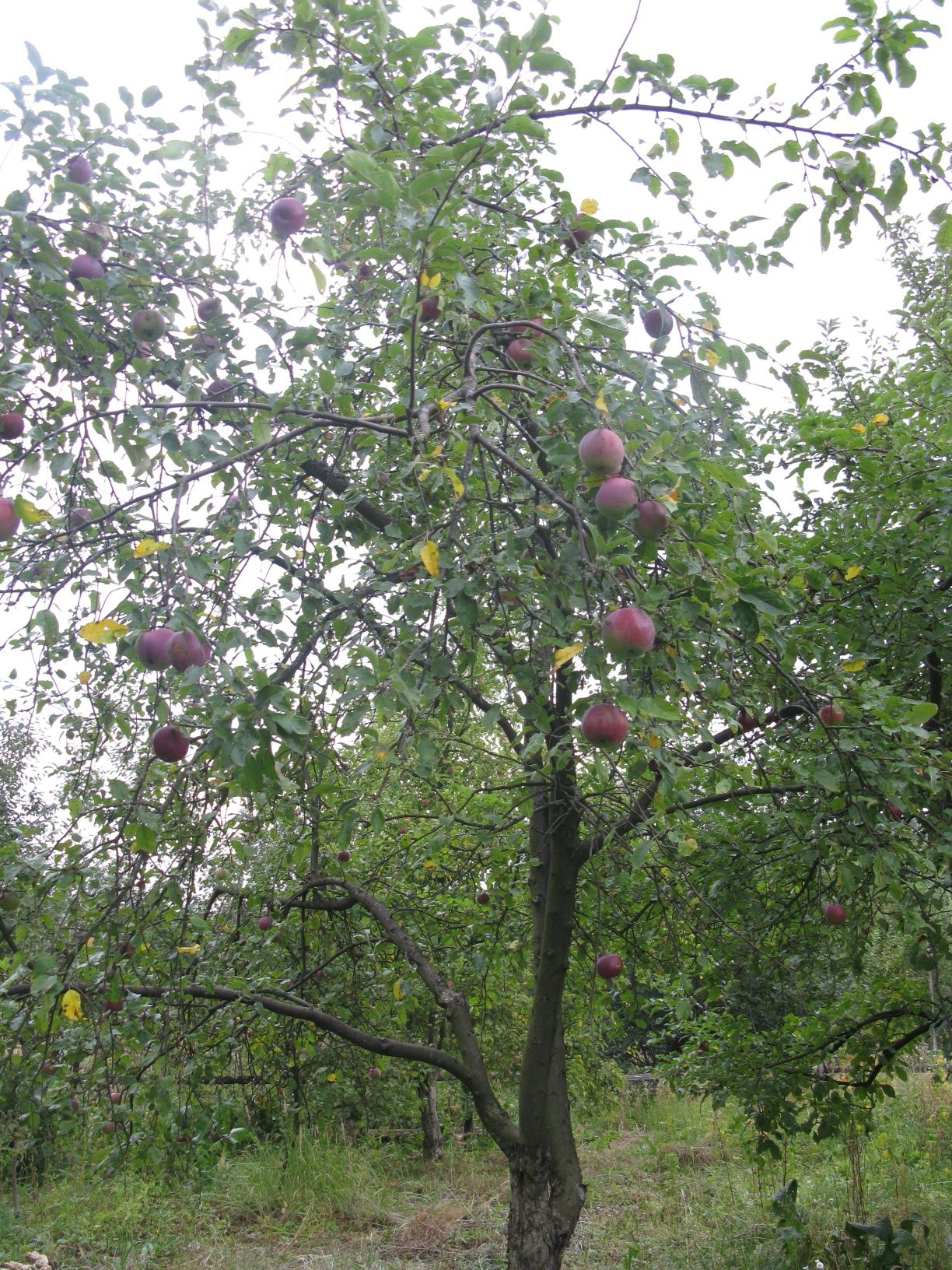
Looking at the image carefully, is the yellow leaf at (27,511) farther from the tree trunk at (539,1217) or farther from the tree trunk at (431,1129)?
the tree trunk at (431,1129)

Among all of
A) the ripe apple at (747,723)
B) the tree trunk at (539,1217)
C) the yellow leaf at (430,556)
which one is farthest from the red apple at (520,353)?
the tree trunk at (539,1217)

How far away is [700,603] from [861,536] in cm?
225

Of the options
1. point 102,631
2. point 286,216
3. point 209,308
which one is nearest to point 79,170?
point 209,308

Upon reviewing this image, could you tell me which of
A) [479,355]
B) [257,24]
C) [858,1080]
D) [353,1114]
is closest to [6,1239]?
[353,1114]

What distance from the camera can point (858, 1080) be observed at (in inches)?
151

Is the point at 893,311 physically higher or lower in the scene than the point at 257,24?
higher

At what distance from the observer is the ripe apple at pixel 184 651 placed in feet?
5.66

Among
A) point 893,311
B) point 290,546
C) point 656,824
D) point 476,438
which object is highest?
point 893,311

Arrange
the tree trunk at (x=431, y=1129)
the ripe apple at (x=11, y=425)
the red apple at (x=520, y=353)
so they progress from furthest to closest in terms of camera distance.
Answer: the tree trunk at (x=431, y=1129), the red apple at (x=520, y=353), the ripe apple at (x=11, y=425)

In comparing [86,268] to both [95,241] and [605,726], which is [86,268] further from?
[605,726]

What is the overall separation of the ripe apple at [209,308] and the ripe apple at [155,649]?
43.8 inches

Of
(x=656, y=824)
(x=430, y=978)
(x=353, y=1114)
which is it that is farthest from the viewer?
(x=353, y=1114)

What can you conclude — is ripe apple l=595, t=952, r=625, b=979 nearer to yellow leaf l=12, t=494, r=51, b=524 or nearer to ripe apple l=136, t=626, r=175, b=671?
ripe apple l=136, t=626, r=175, b=671

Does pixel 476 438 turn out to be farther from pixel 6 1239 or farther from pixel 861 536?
pixel 6 1239
